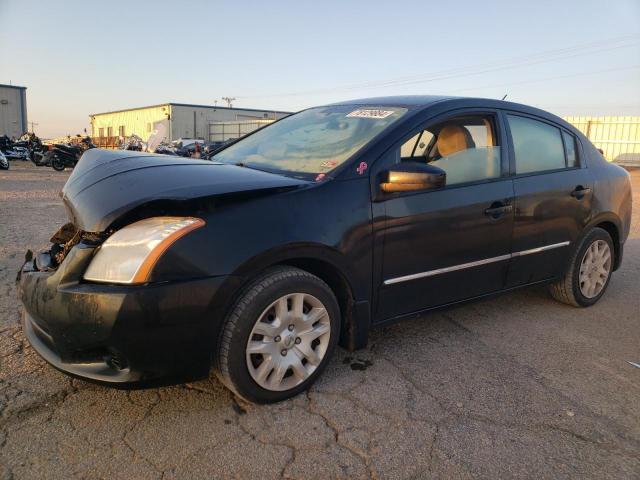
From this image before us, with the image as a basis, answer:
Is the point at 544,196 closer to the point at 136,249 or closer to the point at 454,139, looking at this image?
the point at 454,139

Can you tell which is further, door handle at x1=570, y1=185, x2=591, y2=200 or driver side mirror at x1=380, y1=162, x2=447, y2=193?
door handle at x1=570, y1=185, x2=591, y2=200

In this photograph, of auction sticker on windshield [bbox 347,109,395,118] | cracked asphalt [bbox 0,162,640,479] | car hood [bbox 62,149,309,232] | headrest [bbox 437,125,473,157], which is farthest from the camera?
headrest [bbox 437,125,473,157]

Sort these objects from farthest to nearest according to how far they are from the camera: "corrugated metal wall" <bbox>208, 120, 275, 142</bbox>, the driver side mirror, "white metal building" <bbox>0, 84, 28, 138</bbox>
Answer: "corrugated metal wall" <bbox>208, 120, 275, 142</bbox> → "white metal building" <bbox>0, 84, 28, 138</bbox> → the driver side mirror

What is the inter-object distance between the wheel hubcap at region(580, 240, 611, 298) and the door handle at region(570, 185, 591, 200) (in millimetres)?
469

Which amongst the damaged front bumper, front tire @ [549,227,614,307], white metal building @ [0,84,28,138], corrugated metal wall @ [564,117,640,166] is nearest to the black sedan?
the damaged front bumper

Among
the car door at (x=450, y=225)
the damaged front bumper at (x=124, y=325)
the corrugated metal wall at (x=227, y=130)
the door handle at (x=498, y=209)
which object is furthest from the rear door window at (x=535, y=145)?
the corrugated metal wall at (x=227, y=130)

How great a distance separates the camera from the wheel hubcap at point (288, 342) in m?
2.31

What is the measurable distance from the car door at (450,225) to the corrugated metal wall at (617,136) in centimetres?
2540

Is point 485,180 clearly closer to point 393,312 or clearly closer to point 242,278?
point 393,312

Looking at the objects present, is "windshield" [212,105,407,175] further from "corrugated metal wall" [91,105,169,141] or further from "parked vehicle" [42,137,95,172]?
"corrugated metal wall" [91,105,169,141]

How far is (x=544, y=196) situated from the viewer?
3.45 meters

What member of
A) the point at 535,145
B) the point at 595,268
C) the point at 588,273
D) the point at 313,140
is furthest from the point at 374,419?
the point at 595,268

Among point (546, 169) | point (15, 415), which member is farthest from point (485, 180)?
point (15, 415)

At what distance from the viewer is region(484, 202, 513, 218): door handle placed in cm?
311
